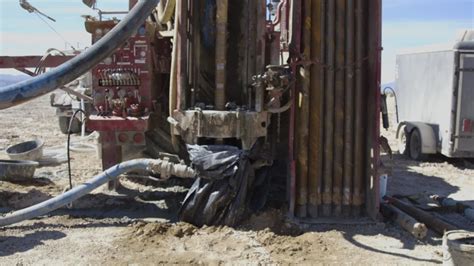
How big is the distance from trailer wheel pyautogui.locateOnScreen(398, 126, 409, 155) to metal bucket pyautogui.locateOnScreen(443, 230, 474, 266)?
7.09 meters

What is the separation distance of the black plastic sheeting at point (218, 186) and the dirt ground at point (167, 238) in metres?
0.13

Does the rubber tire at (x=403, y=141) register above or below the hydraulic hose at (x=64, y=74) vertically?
below

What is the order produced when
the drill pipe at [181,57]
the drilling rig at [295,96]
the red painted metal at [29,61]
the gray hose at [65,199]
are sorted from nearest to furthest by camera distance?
1. the gray hose at [65,199]
2. the drilling rig at [295,96]
3. the drill pipe at [181,57]
4. the red painted metal at [29,61]

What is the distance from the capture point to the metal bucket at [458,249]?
3953 mm

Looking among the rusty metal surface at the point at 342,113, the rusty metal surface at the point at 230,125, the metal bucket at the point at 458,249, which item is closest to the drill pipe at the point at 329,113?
the rusty metal surface at the point at 342,113

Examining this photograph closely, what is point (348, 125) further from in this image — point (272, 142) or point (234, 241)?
point (234, 241)

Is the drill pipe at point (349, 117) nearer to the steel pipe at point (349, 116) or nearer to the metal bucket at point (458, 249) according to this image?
the steel pipe at point (349, 116)

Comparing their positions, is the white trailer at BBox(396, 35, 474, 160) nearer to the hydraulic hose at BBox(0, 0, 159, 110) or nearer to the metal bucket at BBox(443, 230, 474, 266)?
the metal bucket at BBox(443, 230, 474, 266)

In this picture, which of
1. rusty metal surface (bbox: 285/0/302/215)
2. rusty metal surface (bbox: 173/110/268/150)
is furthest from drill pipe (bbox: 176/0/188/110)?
rusty metal surface (bbox: 285/0/302/215)

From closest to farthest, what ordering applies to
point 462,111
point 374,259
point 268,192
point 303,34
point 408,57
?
1. point 374,259
2. point 303,34
3. point 268,192
4. point 462,111
5. point 408,57

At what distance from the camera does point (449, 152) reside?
9672 mm

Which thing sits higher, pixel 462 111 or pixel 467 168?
pixel 462 111

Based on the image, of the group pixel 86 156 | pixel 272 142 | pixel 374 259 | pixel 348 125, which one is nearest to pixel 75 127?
pixel 86 156

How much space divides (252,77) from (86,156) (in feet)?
16.9
